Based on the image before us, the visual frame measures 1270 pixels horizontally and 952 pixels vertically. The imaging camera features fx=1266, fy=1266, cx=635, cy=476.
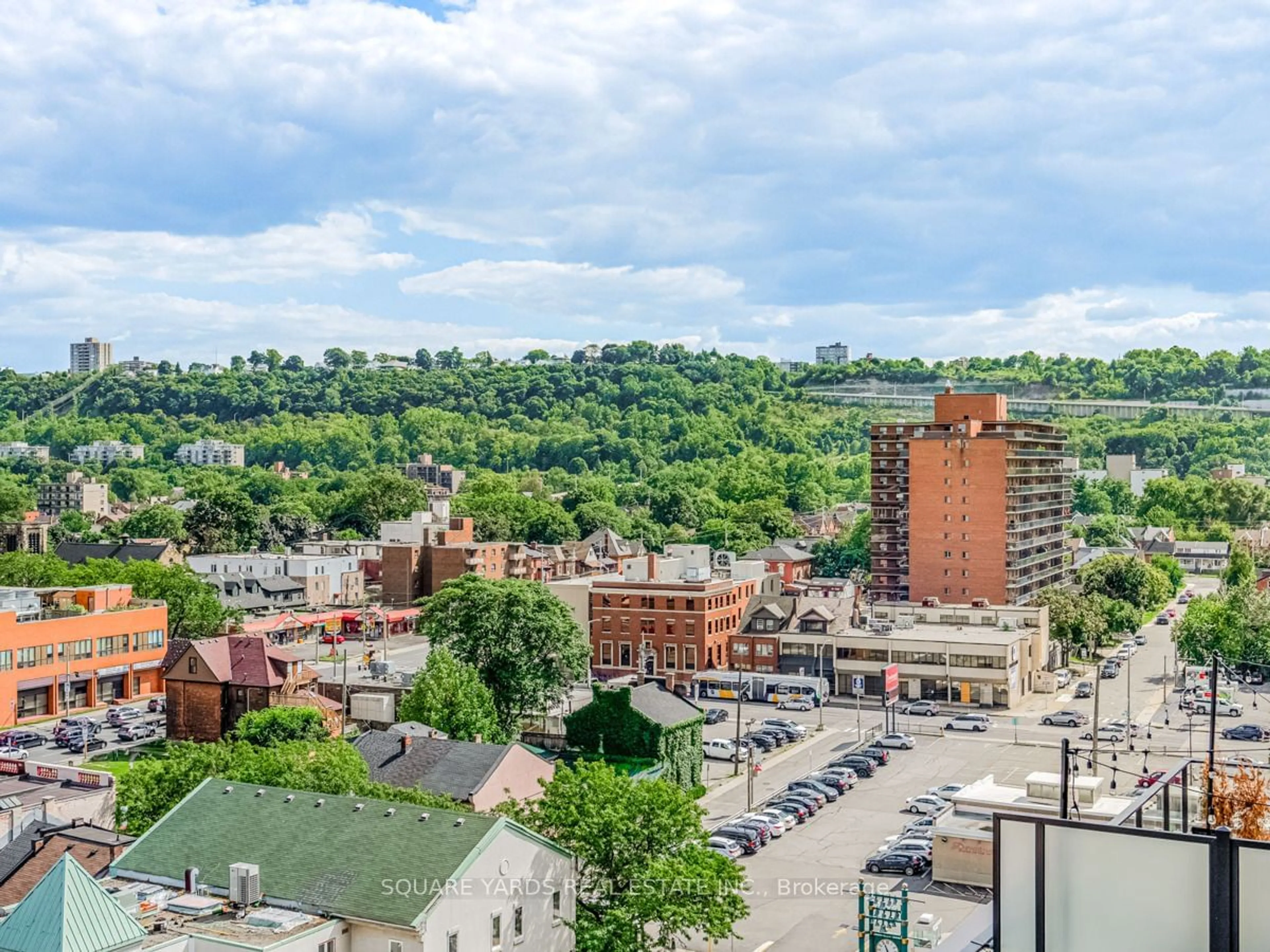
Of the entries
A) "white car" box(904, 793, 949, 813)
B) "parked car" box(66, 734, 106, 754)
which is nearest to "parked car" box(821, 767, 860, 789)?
"white car" box(904, 793, 949, 813)

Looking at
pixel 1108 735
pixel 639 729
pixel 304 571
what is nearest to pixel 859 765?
pixel 639 729

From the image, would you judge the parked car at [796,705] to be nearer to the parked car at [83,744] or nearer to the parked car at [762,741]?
the parked car at [762,741]

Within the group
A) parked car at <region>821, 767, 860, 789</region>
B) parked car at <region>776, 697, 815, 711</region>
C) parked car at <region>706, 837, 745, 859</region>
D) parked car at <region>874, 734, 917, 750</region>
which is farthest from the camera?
parked car at <region>776, 697, 815, 711</region>

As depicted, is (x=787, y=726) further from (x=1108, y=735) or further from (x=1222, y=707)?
(x=1222, y=707)

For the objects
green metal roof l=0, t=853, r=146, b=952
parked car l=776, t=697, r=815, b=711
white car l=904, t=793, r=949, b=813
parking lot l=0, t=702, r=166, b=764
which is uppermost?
green metal roof l=0, t=853, r=146, b=952

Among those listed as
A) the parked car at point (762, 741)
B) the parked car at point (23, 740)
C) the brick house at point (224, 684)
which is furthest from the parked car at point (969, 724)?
the parked car at point (23, 740)

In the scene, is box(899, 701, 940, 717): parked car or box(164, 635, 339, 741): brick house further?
box(899, 701, 940, 717): parked car

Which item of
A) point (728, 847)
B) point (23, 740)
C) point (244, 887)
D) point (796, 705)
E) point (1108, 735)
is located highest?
point (244, 887)

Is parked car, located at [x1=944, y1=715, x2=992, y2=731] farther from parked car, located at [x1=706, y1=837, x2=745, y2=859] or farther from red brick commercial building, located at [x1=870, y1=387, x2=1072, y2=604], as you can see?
red brick commercial building, located at [x1=870, y1=387, x2=1072, y2=604]
